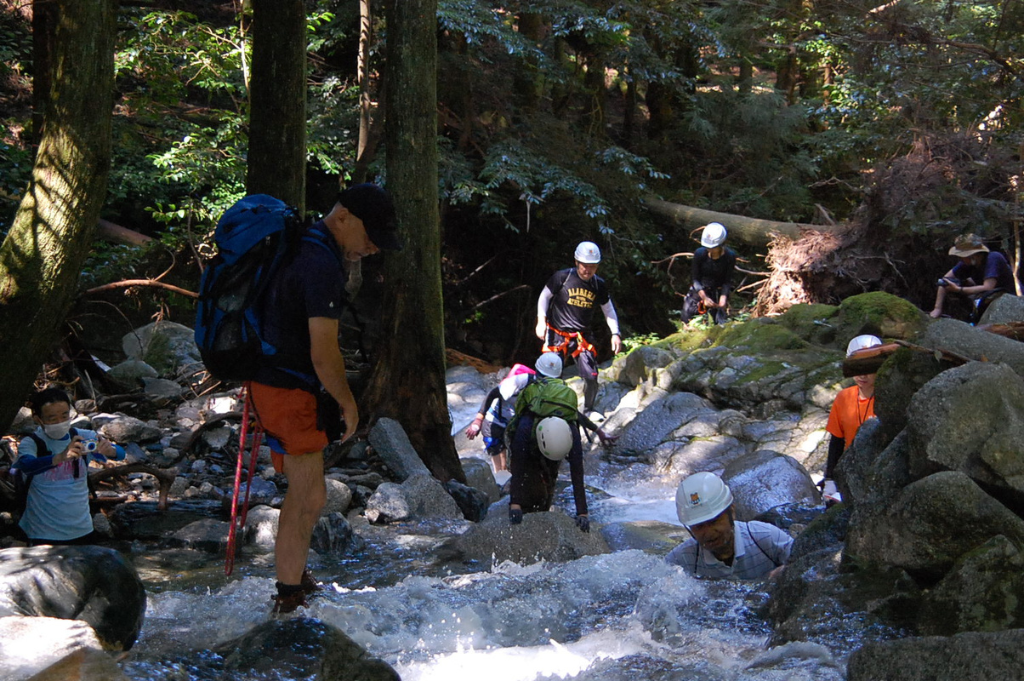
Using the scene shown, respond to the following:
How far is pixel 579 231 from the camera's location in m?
17.6

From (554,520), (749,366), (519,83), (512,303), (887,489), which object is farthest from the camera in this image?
(512,303)

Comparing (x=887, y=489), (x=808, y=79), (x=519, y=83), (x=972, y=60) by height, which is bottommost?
(x=887, y=489)

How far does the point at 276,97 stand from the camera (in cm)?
796

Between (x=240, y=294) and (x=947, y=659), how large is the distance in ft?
10.0

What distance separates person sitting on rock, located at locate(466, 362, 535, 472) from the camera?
833 cm

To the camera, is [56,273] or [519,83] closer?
[56,273]

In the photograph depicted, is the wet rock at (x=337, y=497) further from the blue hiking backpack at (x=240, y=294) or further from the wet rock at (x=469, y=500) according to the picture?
the blue hiking backpack at (x=240, y=294)

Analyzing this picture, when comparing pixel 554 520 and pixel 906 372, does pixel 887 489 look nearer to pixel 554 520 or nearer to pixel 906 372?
pixel 906 372

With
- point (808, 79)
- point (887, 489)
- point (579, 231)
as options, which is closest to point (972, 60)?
point (579, 231)

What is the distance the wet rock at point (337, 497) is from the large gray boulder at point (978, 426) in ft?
13.8

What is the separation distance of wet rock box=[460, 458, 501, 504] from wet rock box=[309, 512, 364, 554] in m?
2.21

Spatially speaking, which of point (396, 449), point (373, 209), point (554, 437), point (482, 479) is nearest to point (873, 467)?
point (554, 437)

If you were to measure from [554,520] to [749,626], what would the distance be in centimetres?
177

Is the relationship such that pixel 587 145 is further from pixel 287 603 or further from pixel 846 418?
pixel 287 603
